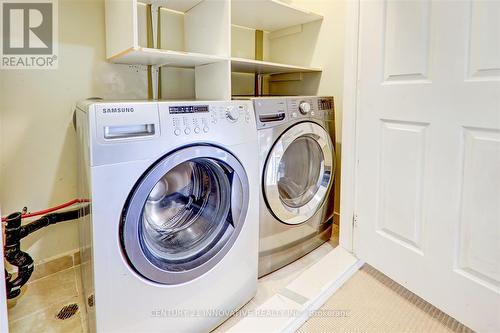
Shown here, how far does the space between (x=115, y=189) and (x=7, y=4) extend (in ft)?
3.94

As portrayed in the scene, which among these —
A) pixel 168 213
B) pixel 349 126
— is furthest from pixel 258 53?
pixel 168 213

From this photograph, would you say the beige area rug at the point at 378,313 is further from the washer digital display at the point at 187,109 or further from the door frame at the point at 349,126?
the washer digital display at the point at 187,109

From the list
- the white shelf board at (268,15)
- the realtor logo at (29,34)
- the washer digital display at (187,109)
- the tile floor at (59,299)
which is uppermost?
the white shelf board at (268,15)

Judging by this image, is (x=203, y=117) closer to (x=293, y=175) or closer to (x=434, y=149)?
(x=293, y=175)

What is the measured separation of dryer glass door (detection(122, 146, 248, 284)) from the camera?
108cm

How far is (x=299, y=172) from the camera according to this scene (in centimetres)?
183

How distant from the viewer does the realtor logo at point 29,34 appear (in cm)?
144

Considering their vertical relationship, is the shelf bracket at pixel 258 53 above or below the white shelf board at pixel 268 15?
below

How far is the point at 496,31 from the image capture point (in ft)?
3.42

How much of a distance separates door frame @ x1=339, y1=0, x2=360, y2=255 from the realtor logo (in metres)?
1.54

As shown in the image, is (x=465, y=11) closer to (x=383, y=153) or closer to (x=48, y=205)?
(x=383, y=153)

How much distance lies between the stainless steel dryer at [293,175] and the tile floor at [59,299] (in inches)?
3.0

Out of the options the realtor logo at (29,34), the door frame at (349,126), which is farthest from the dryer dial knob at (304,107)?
the realtor logo at (29,34)

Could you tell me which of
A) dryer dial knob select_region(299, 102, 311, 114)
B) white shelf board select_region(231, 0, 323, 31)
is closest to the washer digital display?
dryer dial knob select_region(299, 102, 311, 114)
